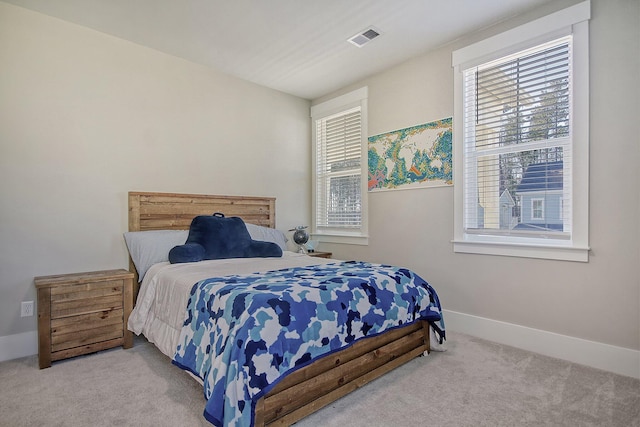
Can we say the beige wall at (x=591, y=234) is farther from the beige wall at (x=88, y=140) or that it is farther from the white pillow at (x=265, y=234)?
the beige wall at (x=88, y=140)

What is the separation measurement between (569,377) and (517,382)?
0.38 metres

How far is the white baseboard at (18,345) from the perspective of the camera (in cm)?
253

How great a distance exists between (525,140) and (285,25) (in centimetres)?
220

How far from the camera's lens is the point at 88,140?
2936 mm

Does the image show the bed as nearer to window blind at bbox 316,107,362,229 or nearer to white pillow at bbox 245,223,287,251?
white pillow at bbox 245,223,287,251

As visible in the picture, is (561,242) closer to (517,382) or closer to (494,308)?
(494,308)

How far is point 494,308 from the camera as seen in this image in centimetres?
291

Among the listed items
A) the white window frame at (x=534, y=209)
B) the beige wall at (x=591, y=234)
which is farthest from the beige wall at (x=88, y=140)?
the white window frame at (x=534, y=209)

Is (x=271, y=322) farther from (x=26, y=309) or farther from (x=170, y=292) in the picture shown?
(x=26, y=309)

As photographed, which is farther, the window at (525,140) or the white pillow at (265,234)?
the white pillow at (265,234)

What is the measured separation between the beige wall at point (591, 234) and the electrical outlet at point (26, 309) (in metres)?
3.34

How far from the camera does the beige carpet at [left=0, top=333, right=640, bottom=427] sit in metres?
1.76

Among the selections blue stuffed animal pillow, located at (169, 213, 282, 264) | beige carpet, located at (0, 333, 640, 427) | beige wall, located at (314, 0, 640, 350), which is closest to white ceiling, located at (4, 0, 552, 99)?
beige wall, located at (314, 0, 640, 350)

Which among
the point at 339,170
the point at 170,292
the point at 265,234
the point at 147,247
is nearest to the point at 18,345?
the point at 147,247
